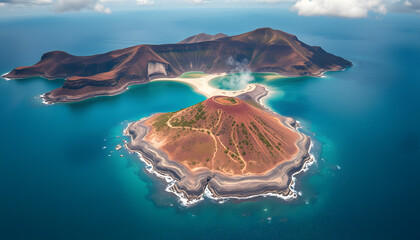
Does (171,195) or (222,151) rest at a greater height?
(222,151)

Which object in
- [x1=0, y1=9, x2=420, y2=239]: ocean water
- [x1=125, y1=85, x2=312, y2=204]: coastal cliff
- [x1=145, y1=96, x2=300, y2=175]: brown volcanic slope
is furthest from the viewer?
[x1=145, y1=96, x2=300, y2=175]: brown volcanic slope

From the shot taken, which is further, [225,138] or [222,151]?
[225,138]

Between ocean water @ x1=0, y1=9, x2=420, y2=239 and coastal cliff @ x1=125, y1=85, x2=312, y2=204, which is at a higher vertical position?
coastal cliff @ x1=125, y1=85, x2=312, y2=204

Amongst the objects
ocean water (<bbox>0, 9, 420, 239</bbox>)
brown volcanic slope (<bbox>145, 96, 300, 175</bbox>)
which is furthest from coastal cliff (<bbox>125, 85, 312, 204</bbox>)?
ocean water (<bbox>0, 9, 420, 239</bbox>)

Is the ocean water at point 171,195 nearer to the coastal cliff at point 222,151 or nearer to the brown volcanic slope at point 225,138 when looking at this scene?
the coastal cliff at point 222,151

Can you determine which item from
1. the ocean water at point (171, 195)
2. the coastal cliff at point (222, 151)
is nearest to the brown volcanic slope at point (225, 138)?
the coastal cliff at point (222, 151)

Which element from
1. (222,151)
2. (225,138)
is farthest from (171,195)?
(225,138)

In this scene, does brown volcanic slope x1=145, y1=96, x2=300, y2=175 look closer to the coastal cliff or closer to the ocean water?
the coastal cliff

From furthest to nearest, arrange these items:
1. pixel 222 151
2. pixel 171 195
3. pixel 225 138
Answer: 1. pixel 225 138
2. pixel 222 151
3. pixel 171 195

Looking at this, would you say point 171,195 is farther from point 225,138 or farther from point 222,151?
point 225,138

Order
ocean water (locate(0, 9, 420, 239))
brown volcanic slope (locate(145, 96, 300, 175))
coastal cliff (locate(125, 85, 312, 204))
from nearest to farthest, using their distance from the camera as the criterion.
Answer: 1. ocean water (locate(0, 9, 420, 239))
2. coastal cliff (locate(125, 85, 312, 204))
3. brown volcanic slope (locate(145, 96, 300, 175))
